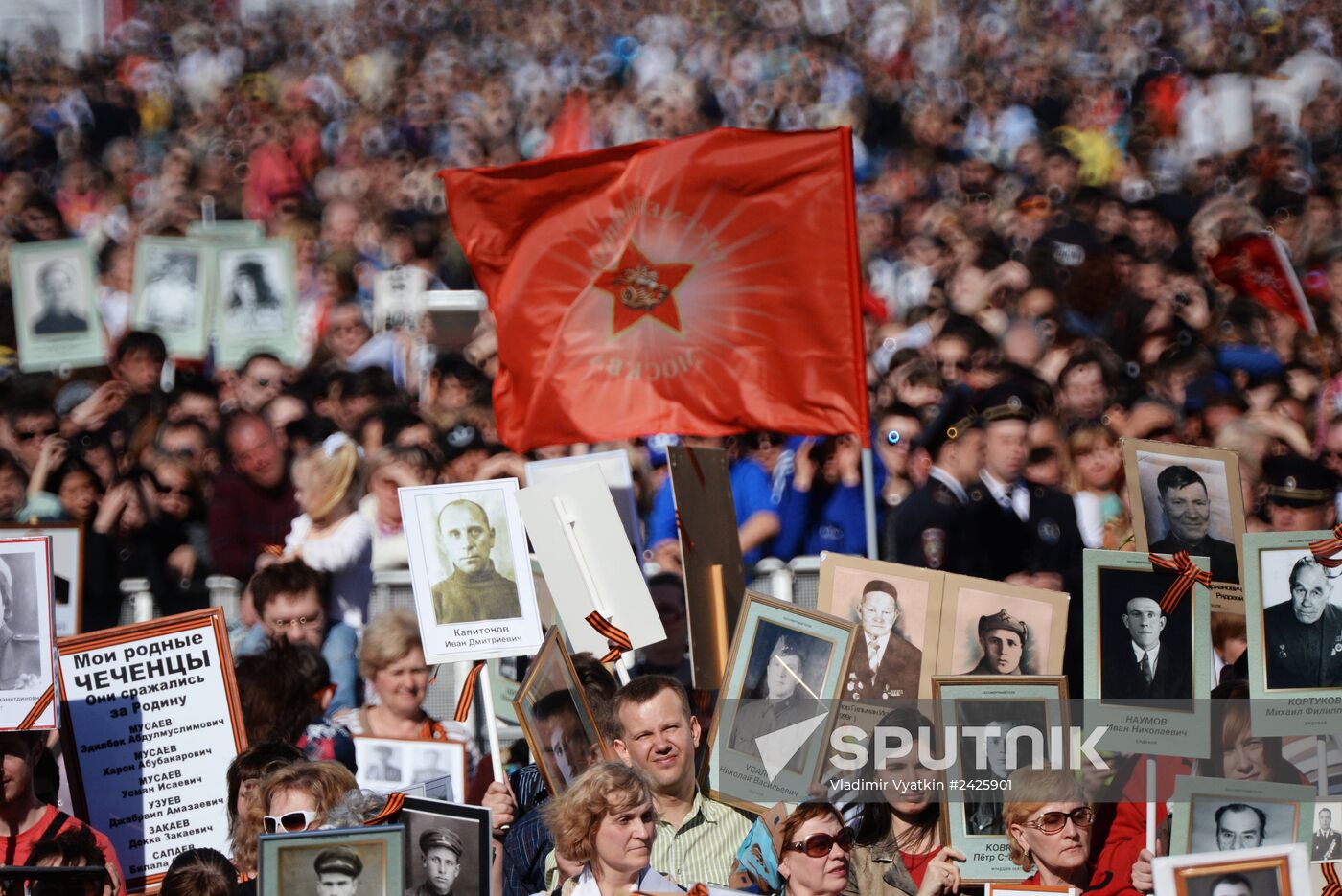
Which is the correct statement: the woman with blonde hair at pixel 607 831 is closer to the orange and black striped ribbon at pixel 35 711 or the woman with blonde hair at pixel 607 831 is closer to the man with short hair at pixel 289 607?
the orange and black striped ribbon at pixel 35 711

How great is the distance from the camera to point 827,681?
5.54 metres

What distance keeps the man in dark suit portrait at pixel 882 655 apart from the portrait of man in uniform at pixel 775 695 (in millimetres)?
267

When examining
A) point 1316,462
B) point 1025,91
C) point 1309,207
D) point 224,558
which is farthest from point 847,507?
point 1025,91

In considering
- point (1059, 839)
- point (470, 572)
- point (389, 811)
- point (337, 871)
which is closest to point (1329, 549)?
point (1059, 839)

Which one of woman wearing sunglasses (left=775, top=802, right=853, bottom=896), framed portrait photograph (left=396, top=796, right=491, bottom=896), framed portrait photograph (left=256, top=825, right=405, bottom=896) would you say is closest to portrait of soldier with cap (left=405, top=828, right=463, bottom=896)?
framed portrait photograph (left=396, top=796, right=491, bottom=896)

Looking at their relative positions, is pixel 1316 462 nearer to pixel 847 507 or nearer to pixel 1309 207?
pixel 847 507

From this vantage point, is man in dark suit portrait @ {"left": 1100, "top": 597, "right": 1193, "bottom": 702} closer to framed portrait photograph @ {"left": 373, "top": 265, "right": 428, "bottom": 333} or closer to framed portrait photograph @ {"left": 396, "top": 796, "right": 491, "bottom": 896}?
framed portrait photograph @ {"left": 396, "top": 796, "right": 491, "bottom": 896}

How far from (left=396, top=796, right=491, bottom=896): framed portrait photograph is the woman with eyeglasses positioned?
1.07m

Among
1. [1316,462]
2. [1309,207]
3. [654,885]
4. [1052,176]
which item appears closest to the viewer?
[654,885]

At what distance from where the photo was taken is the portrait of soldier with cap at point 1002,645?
5754 mm

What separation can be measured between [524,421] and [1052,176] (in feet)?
19.1

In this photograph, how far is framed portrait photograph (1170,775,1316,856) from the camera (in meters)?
4.73

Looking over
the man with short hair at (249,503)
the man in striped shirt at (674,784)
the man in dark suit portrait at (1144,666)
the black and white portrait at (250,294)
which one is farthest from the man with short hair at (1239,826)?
the black and white portrait at (250,294)

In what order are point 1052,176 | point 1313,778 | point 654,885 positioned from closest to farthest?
point 654,885 → point 1313,778 → point 1052,176
